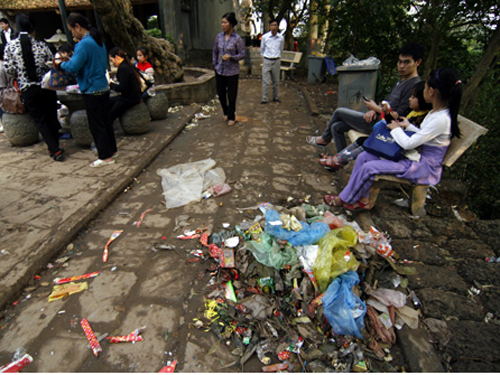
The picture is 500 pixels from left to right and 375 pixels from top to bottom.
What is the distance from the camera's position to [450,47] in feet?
25.0

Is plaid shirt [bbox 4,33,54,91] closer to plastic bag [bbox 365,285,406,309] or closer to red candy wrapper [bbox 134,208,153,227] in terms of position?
red candy wrapper [bbox 134,208,153,227]

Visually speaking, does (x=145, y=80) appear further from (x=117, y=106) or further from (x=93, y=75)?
(x=93, y=75)

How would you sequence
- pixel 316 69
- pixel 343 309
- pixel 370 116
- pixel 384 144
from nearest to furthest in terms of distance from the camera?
1. pixel 343 309
2. pixel 384 144
3. pixel 370 116
4. pixel 316 69

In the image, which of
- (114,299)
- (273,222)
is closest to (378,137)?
(273,222)

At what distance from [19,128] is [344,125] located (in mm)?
5223

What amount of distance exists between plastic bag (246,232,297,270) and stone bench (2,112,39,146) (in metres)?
4.71

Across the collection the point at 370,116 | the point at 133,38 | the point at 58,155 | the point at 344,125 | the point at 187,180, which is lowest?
the point at 187,180

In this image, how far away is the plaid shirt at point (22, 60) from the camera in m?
4.25

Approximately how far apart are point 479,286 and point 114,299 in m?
Answer: 2.94

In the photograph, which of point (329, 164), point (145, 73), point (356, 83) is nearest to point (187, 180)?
point (329, 164)

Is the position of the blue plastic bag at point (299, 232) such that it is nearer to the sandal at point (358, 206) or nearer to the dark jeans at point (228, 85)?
the sandal at point (358, 206)

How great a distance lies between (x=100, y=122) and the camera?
441 centimetres

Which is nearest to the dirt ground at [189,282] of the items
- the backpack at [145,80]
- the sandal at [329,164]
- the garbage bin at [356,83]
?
the sandal at [329,164]

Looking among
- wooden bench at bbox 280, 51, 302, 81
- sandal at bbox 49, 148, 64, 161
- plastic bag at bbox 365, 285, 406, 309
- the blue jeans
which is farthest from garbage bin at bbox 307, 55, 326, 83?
plastic bag at bbox 365, 285, 406, 309
